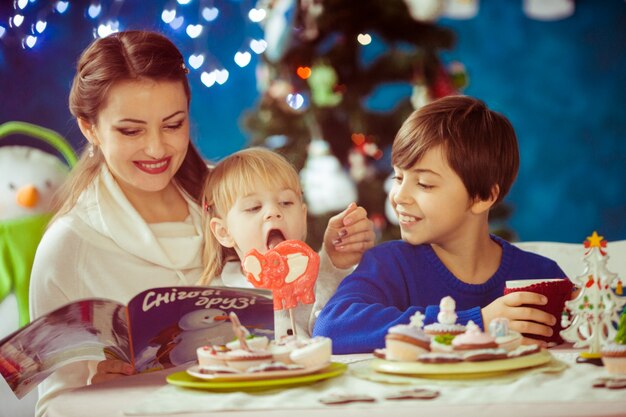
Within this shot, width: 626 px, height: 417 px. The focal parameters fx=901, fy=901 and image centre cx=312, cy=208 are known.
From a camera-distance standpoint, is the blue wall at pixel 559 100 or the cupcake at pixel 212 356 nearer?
the cupcake at pixel 212 356

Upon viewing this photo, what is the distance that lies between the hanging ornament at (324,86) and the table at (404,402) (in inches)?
97.5

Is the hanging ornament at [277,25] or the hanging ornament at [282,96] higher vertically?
the hanging ornament at [277,25]

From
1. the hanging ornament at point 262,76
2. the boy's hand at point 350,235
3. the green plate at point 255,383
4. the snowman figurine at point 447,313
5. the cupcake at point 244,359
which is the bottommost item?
the green plate at point 255,383

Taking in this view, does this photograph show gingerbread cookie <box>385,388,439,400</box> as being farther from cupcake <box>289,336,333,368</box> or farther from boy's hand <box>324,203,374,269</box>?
boy's hand <box>324,203,374,269</box>

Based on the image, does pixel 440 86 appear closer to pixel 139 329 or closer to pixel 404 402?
pixel 139 329

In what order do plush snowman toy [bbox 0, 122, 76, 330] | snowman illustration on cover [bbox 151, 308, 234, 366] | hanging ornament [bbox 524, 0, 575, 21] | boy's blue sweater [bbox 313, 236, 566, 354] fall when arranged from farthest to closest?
1. hanging ornament [bbox 524, 0, 575, 21]
2. plush snowman toy [bbox 0, 122, 76, 330]
3. boy's blue sweater [bbox 313, 236, 566, 354]
4. snowman illustration on cover [bbox 151, 308, 234, 366]

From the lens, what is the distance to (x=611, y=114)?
14.5ft

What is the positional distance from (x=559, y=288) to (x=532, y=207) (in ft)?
10.1

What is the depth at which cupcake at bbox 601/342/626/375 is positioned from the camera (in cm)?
108

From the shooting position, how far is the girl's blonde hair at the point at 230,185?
1.84m

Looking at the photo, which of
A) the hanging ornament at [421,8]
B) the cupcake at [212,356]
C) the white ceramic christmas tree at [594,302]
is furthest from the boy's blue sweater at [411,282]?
the hanging ornament at [421,8]

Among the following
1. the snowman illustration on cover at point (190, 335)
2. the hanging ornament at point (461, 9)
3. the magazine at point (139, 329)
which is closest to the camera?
the magazine at point (139, 329)

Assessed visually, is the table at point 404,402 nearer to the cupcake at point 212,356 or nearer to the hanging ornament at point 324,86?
the cupcake at point 212,356

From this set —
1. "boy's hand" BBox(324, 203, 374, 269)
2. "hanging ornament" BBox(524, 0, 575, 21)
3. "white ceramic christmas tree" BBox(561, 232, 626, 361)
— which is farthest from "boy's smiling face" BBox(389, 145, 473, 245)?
"hanging ornament" BBox(524, 0, 575, 21)
